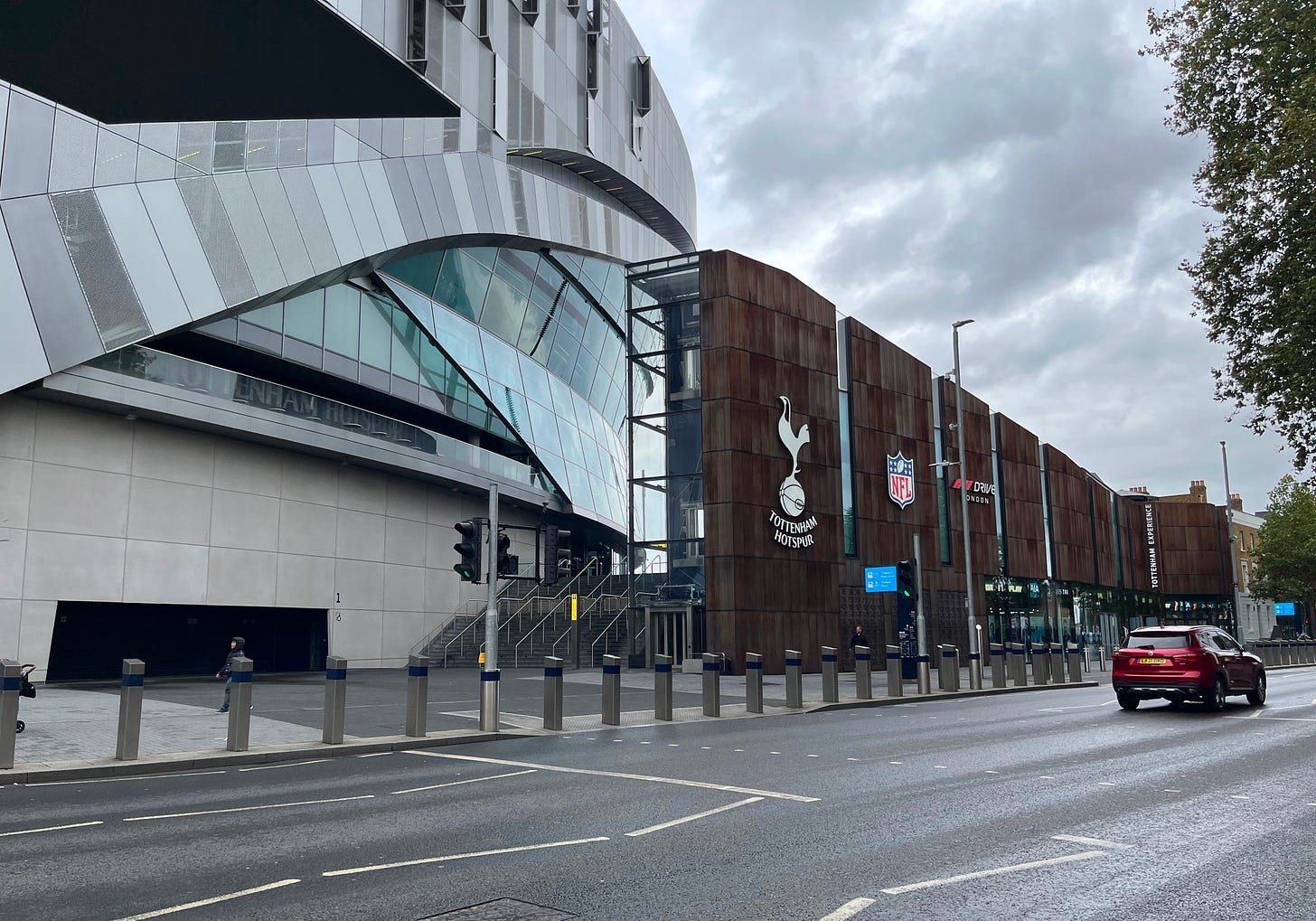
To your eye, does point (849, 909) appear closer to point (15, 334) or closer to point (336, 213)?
point (15, 334)

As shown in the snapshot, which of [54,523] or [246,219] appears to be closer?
[54,523]

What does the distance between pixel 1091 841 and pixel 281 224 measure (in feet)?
93.0

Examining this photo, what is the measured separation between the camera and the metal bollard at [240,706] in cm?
1340

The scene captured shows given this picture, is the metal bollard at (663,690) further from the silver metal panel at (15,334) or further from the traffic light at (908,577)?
the silver metal panel at (15,334)

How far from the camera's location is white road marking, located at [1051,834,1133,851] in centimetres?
757

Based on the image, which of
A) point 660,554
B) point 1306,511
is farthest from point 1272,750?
point 1306,511

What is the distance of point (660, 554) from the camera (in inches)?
1347

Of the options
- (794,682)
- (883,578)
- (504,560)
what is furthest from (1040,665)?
(504,560)

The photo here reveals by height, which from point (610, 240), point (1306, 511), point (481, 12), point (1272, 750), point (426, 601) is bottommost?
point (1272, 750)

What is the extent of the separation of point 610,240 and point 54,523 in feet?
97.3

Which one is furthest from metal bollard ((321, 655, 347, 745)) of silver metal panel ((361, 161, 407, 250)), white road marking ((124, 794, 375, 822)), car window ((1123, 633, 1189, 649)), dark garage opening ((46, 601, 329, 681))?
silver metal panel ((361, 161, 407, 250))

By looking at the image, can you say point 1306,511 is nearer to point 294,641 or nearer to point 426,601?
point 426,601

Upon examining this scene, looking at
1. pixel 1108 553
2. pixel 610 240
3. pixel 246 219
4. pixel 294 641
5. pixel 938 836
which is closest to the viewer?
pixel 938 836

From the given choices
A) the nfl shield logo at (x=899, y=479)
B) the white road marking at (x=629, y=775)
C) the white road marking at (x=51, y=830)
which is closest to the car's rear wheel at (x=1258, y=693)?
the white road marking at (x=629, y=775)
